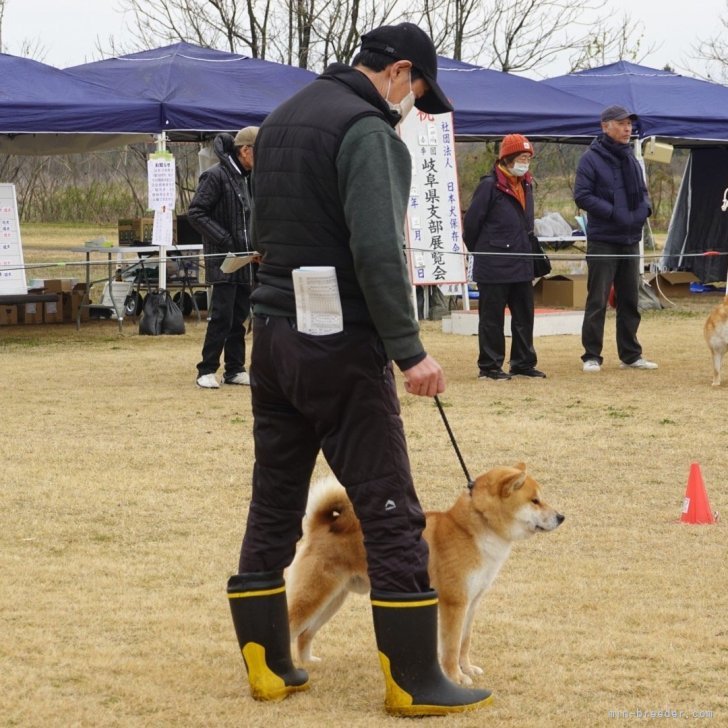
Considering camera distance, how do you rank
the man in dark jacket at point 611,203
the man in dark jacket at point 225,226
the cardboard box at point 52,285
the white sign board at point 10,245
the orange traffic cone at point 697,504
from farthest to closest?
1. the cardboard box at point 52,285
2. the white sign board at point 10,245
3. the man in dark jacket at point 611,203
4. the man in dark jacket at point 225,226
5. the orange traffic cone at point 697,504

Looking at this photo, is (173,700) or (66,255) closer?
(173,700)

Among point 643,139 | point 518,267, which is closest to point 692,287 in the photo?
point 643,139

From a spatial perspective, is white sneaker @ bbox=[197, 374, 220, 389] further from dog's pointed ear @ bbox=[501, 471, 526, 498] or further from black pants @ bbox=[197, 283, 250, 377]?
dog's pointed ear @ bbox=[501, 471, 526, 498]

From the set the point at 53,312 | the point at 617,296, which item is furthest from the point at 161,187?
the point at 617,296

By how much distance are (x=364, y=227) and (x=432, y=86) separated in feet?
1.62

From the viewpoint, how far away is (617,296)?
1049 cm

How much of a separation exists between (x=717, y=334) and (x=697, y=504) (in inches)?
173

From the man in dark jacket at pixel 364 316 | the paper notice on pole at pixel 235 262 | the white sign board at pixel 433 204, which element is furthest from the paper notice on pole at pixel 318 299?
the white sign board at pixel 433 204

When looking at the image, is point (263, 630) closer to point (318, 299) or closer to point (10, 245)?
point (318, 299)

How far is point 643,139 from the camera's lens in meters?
16.3

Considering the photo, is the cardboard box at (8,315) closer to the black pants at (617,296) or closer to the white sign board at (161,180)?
the white sign board at (161,180)

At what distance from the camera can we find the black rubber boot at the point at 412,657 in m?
3.25

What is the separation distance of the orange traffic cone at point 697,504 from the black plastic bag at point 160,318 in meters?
9.24

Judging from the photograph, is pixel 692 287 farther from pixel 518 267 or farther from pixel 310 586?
pixel 310 586
